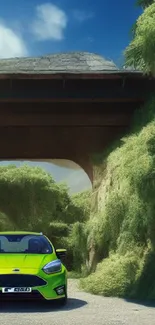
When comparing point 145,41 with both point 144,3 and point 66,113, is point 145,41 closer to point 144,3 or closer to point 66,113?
point 144,3

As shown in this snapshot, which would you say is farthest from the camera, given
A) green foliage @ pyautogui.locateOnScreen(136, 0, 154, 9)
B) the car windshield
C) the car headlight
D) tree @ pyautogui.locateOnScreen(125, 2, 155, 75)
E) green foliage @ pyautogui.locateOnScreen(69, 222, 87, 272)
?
green foliage @ pyautogui.locateOnScreen(69, 222, 87, 272)

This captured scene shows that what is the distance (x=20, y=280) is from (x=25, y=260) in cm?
52

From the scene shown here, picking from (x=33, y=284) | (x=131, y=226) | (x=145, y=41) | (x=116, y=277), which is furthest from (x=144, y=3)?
(x=33, y=284)

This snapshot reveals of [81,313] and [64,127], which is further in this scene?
[64,127]

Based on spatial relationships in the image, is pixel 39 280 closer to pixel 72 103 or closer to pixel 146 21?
pixel 146 21

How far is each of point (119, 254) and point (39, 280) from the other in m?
3.59

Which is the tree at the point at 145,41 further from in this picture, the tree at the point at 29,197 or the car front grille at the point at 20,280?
the tree at the point at 29,197

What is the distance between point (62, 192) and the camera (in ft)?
83.4

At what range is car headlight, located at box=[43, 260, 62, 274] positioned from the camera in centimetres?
884

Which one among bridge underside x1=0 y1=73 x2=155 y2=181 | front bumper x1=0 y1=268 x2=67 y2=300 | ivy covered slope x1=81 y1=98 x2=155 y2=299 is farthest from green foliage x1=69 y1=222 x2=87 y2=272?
front bumper x1=0 y1=268 x2=67 y2=300

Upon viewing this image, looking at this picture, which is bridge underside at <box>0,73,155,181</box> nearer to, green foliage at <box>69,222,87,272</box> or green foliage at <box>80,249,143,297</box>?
green foliage at <box>69,222,87,272</box>

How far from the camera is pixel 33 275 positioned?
8641mm

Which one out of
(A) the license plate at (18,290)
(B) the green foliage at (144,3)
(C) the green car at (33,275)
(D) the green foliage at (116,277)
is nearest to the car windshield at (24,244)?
(C) the green car at (33,275)

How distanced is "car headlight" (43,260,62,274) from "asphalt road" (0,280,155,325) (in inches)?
24.6
